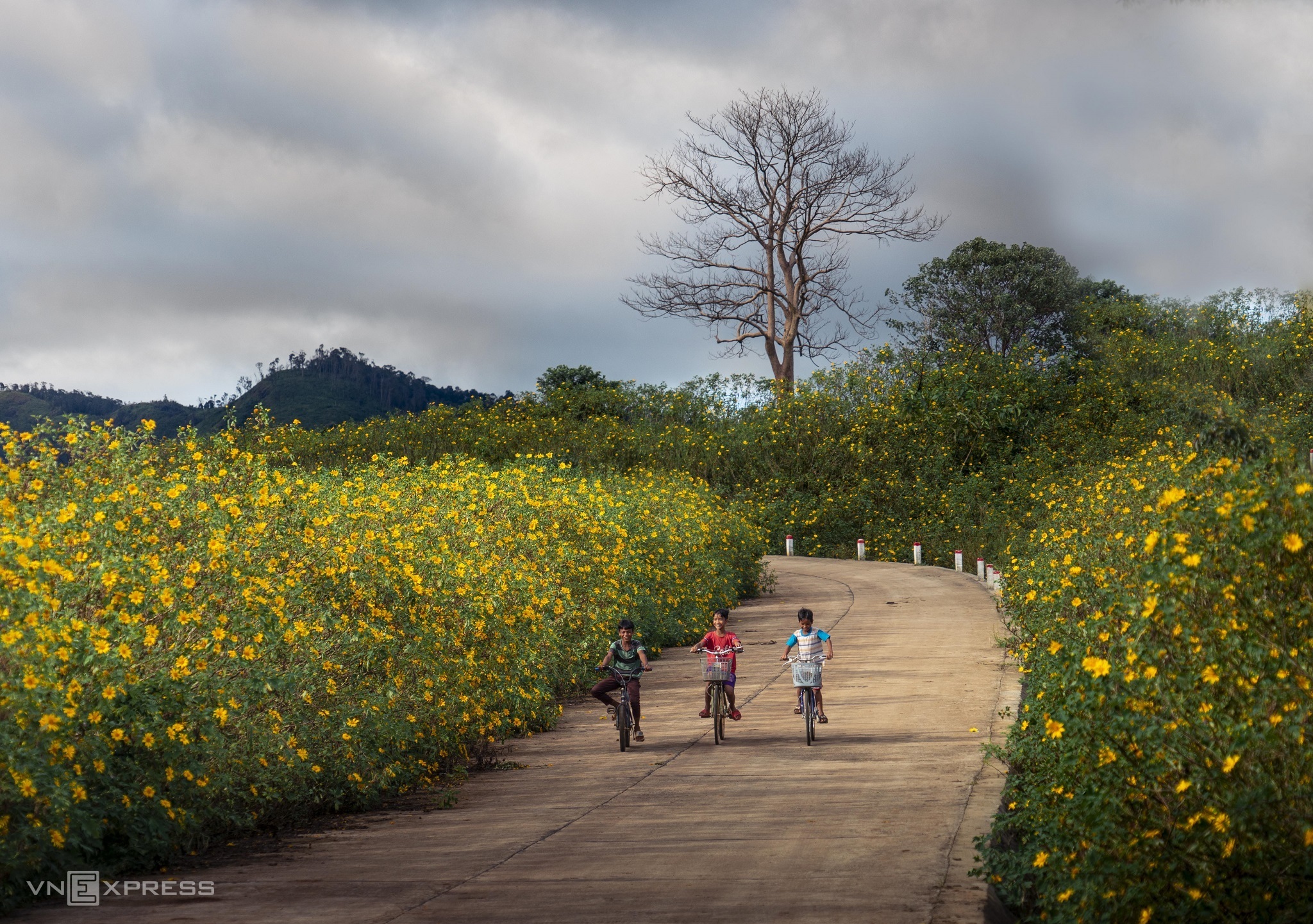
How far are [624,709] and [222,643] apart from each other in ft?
14.8

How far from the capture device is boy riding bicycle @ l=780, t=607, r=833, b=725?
12.2m

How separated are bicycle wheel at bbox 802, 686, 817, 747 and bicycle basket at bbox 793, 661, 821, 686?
7cm

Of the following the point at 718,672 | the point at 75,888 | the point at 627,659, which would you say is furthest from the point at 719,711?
the point at 75,888

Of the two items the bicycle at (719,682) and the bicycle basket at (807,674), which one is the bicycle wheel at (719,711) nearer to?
the bicycle at (719,682)

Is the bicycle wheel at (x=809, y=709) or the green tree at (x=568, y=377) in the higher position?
the green tree at (x=568, y=377)

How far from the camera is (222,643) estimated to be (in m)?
8.68

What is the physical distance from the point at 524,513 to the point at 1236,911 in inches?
480

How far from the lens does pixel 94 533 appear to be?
8.46 metres

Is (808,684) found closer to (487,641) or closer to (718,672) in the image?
(718,672)

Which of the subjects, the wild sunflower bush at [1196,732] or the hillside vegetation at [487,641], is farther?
the hillside vegetation at [487,641]

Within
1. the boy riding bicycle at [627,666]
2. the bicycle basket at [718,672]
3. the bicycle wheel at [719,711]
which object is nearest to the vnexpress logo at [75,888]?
the boy riding bicycle at [627,666]

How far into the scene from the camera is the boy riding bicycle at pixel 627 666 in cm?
1231

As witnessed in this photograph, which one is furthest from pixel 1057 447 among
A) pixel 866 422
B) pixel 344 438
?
pixel 344 438

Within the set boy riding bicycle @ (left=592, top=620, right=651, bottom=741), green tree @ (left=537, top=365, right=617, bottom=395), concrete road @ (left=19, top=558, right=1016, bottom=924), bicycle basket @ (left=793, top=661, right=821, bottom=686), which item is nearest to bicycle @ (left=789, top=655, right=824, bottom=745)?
bicycle basket @ (left=793, top=661, right=821, bottom=686)
